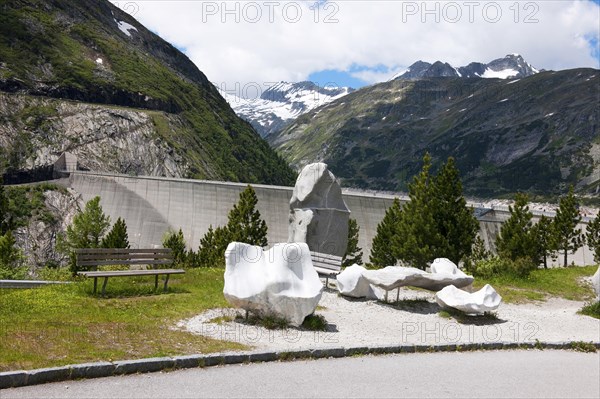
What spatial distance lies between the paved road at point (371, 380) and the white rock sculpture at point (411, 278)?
170 inches

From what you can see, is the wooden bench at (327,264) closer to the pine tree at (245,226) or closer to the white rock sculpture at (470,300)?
the white rock sculpture at (470,300)

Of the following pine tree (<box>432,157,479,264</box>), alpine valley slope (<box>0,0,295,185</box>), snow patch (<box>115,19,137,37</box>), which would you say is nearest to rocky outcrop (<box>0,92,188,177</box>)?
alpine valley slope (<box>0,0,295,185</box>)

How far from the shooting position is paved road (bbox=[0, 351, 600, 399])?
7.32m

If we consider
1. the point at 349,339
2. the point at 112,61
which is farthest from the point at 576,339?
the point at 112,61

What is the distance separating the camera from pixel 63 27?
12862cm

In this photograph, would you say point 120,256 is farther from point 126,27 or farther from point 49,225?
point 126,27

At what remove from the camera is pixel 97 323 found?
10.3m

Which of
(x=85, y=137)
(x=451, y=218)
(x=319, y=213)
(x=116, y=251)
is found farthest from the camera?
(x=85, y=137)

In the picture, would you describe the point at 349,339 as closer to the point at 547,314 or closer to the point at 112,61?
the point at 547,314

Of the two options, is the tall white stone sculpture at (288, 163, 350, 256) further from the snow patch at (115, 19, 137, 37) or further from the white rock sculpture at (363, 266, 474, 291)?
the snow patch at (115, 19, 137, 37)

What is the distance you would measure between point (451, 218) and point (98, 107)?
94.2m

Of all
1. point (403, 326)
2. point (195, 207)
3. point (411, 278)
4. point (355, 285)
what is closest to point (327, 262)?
point (355, 285)

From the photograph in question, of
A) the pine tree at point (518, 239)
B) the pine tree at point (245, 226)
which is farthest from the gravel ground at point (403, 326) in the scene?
the pine tree at point (245, 226)

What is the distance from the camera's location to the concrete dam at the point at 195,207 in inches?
2052
